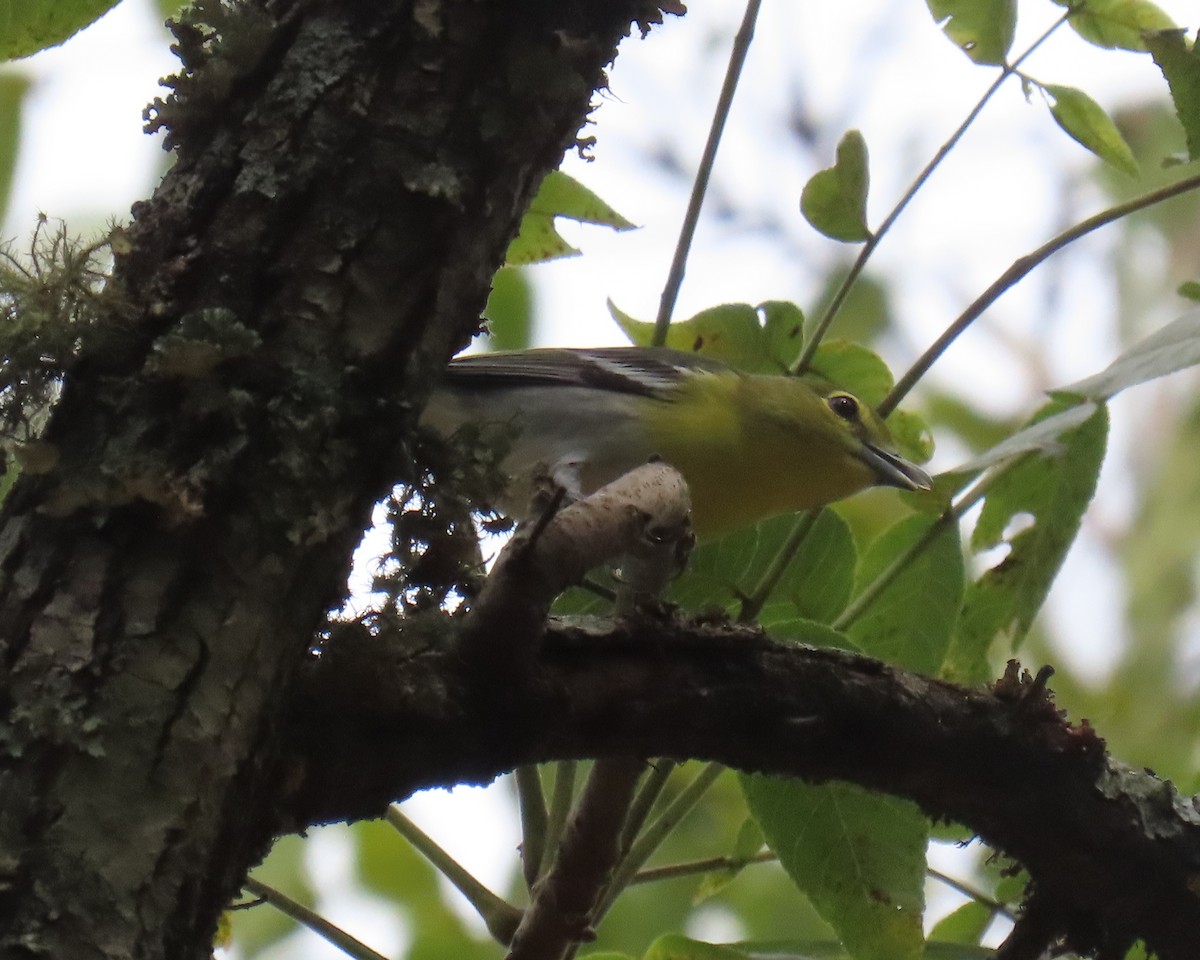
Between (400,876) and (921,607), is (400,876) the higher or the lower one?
the higher one

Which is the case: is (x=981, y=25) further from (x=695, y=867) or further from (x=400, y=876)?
(x=400, y=876)

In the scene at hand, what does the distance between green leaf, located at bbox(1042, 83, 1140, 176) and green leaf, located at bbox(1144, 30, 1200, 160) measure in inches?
10.2

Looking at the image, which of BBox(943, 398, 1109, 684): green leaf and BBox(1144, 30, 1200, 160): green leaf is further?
BBox(943, 398, 1109, 684): green leaf

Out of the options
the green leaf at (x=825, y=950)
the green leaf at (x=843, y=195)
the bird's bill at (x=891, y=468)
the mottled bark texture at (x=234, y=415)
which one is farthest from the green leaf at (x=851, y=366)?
the mottled bark texture at (x=234, y=415)

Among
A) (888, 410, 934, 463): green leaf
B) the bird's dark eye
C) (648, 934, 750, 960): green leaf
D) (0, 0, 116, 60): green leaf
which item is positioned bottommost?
(648, 934, 750, 960): green leaf

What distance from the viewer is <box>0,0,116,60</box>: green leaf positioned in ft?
5.83

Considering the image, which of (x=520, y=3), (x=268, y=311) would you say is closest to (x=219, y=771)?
(x=268, y=311)

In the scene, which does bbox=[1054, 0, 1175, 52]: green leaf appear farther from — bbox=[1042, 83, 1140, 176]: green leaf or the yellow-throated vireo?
the yellow-throated vireo

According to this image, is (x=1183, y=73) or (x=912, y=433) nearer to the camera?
(x=1183, y=73)

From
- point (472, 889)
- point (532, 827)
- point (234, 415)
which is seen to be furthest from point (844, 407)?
point (234, 415)

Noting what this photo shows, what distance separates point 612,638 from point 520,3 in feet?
2.31

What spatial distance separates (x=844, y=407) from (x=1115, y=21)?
152cm

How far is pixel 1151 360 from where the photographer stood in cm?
166

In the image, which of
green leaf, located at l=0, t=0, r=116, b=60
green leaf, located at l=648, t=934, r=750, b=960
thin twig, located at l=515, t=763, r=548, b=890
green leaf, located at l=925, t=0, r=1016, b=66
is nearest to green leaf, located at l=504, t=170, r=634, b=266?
green leaf, located at l=925, t=0, r=1016, b=66
